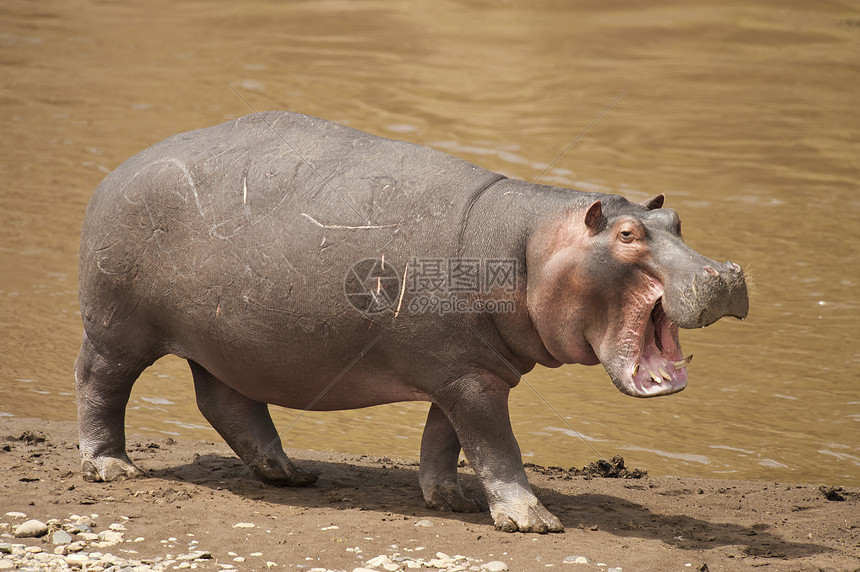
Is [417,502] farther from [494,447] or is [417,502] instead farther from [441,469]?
[494,447]

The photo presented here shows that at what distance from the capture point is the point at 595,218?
5.12 metres

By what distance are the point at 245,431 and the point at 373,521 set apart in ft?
3.67

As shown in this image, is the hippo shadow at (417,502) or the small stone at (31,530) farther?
the hippo shadow at (417,502)

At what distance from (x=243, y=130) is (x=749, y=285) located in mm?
2802

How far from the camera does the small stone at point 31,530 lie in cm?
506

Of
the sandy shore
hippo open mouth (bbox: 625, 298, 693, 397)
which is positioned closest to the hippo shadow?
the sandy shore

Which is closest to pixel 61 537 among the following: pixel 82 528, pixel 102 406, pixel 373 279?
pixel 82 528

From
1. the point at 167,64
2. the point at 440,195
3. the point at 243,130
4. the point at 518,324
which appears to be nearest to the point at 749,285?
the point at 518,324

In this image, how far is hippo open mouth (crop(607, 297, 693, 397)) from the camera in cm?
497

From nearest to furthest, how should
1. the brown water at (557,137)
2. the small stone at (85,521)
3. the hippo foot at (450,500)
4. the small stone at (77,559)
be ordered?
the small stone at (77,559) < the small stone at (85,521) < the hippo foot at (450,500) < the brown water at (557,137)

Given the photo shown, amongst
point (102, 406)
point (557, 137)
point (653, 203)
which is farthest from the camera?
point (557, 137)

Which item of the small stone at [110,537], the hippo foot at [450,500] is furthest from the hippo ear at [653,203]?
the small stone at [110,537]

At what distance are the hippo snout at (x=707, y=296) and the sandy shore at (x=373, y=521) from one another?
1.15 metres

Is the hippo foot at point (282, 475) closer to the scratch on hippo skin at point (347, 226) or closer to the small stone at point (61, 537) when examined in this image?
the small stone at point (61, 537)
